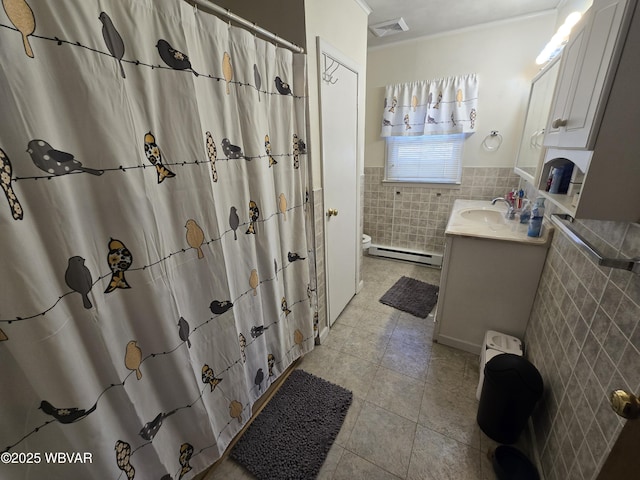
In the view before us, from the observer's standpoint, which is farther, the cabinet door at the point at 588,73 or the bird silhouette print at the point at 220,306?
the bird silhouette print at the point at 220,306

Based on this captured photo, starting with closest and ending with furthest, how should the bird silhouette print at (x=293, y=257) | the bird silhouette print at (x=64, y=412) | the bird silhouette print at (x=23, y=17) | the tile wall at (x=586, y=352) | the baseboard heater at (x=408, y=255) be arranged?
the bird silhouette print at (x=23, y=17) → the bird silhouette print at (x=64, y=412) → the tile wall at (x=586, y=352) → the bird silhouette print at (x=293, y=257) → the baseboard heater at (x=408, y=255)

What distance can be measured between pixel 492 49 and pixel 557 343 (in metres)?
2.64

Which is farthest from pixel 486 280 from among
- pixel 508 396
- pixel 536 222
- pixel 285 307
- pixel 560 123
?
pixel 285 307

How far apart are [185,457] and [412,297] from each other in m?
2.11

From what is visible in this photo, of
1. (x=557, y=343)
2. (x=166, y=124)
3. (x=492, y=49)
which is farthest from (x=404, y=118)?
(x=166, y=124)

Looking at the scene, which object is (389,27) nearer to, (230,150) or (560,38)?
(560,38)

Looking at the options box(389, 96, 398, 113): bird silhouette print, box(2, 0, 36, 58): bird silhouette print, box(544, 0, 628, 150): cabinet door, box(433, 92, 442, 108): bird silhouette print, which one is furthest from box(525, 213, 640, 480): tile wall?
box(389, 96, 398, 113): bird silhouette print

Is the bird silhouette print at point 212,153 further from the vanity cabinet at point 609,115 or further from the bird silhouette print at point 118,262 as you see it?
the vanity cabinet at point 609,115

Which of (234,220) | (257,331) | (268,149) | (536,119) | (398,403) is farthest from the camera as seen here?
(536,119)

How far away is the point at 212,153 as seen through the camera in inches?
39.0

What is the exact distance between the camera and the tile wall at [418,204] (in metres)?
2.79

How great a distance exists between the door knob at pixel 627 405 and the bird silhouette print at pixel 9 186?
132cm

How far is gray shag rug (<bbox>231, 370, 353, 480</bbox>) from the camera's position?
1254mm

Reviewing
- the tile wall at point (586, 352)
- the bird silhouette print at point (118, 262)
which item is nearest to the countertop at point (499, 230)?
the tile wall at point (586, 352)
